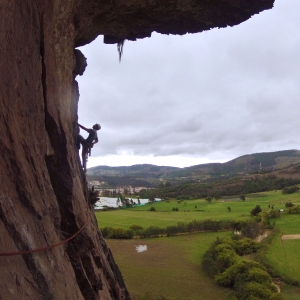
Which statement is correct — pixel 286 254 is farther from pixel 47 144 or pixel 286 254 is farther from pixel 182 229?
pixel 47 144

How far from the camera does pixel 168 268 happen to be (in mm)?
35906

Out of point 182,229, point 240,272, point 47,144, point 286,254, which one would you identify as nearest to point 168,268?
point 240,272

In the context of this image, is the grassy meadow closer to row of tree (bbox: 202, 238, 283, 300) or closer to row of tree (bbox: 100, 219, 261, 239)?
row of tree (bbox: 202, 238, 283, 300)

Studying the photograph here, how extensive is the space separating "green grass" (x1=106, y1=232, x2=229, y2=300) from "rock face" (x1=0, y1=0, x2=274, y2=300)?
21.5 metres

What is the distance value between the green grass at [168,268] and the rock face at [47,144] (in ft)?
70.5

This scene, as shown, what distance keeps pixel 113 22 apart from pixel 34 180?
635cm

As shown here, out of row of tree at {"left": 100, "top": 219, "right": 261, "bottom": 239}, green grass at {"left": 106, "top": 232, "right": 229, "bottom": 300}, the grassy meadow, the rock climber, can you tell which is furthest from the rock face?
row of tree at {"left": 100, "top": 219, "right": 261, "bottom": 239}

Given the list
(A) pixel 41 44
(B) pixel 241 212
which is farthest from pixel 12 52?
(B) pixel 241 212

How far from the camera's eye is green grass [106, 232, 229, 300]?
2839cm

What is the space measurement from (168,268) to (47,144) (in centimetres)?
3326

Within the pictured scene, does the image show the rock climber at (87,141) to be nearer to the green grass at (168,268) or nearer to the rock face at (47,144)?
the rock face at (47,144)

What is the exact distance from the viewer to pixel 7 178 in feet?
15.4

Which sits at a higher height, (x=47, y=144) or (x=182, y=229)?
(x=47, y=144)

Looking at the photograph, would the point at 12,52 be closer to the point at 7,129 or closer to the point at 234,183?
the point at 7,129
